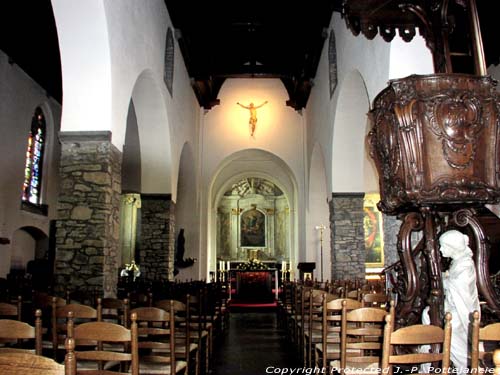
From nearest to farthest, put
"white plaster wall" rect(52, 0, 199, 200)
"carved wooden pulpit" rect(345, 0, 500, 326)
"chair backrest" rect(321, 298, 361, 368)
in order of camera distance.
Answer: "carved wooden pulpit" rect(345, 0, 500, 326)
"chair backrest" rect(321, 298, 361, 368)
"white plaster wall" rect(52, 0, 199, 200)

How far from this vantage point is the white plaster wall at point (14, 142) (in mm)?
12141

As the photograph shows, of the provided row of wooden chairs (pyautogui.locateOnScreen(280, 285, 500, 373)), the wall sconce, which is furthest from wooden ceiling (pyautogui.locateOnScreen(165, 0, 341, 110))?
row of wooden chairs (pyautogui.locateOnScreen(280, 285, 500, 373))

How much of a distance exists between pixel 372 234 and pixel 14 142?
12.6 m

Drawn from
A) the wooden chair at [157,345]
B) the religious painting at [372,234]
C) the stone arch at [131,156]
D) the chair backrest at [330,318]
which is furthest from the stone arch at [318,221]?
the wooden chair at [157,345]

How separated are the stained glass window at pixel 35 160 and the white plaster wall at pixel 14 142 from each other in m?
0.39

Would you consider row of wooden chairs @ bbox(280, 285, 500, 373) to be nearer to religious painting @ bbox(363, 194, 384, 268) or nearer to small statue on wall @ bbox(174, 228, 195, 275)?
small statue on wall @ bbox(174, 228, 195, 275)

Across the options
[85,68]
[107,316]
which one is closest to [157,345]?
[107,316]

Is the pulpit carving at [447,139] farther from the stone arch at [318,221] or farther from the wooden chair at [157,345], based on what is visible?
the stone arch at [318,221]

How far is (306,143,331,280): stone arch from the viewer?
1574 cm

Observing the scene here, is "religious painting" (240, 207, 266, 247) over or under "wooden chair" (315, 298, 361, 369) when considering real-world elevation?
over

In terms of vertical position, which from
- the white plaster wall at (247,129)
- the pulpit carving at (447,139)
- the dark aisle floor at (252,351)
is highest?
the white plaster wall at (247,129)

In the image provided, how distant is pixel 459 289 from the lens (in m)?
3.73

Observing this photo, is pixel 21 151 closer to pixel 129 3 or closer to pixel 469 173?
pixel 129 3

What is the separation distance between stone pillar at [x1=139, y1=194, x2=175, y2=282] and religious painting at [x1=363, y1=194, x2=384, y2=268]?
913 cm
